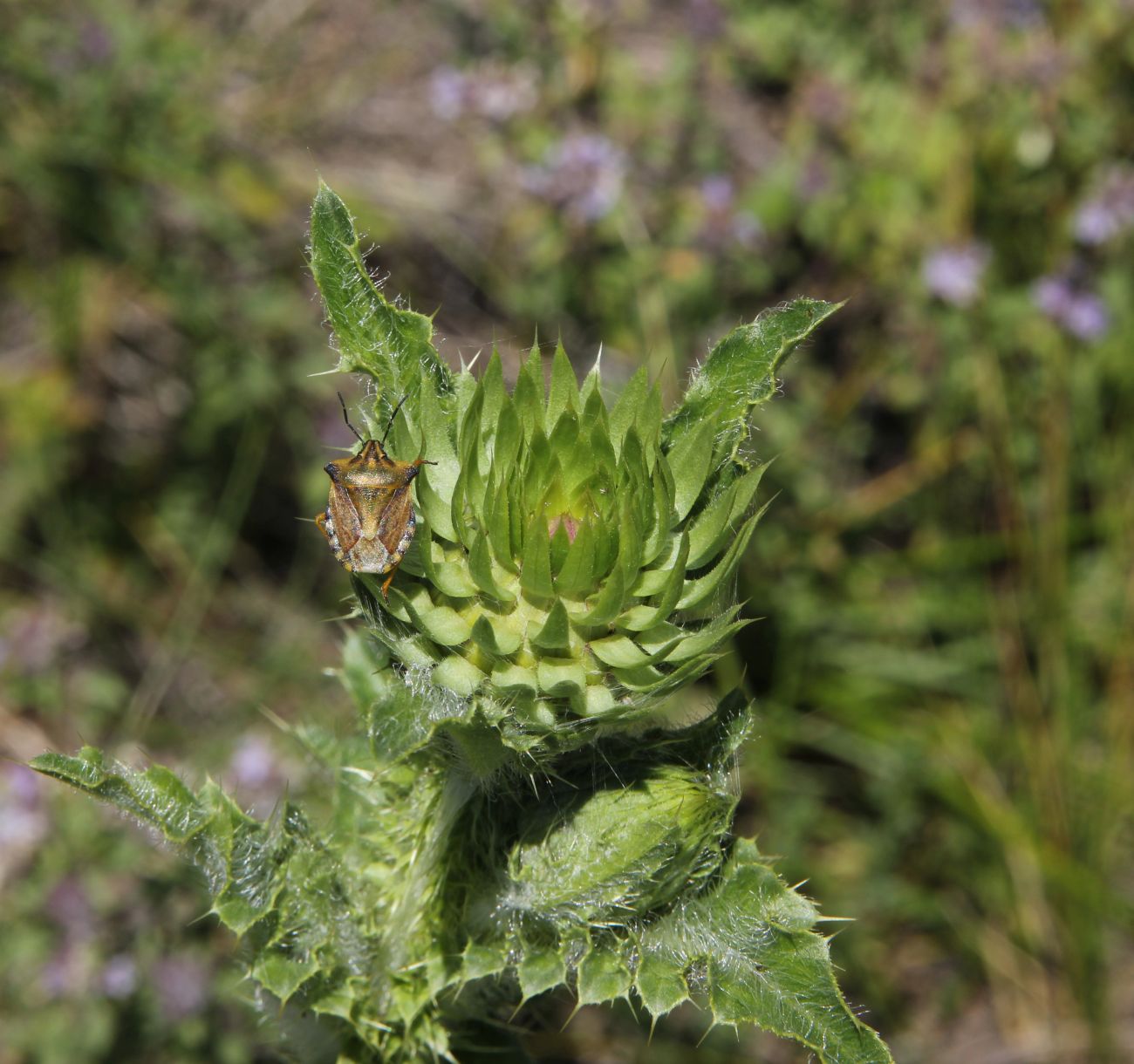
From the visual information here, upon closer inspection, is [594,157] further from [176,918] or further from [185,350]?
[176,918]

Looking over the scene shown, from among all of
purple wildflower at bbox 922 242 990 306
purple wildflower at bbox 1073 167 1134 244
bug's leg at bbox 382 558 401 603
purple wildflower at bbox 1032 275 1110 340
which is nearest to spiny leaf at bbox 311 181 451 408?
bug's leg at bbox 382 558 401 603

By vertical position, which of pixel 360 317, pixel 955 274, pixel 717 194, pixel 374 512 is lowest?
pixel 955 274

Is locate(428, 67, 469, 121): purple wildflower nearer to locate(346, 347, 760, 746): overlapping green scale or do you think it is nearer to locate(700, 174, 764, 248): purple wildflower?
locate(700, 174, 764, 248): purple wildflower

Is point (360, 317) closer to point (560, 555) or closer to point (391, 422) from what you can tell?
point (391, 422)

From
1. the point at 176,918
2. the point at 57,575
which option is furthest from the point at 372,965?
the point at 57,575

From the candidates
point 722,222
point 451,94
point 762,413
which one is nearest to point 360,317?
point 762,413

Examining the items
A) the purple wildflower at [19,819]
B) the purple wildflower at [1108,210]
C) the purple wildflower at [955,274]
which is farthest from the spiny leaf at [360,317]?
the purple wildflower at [1108,210]
